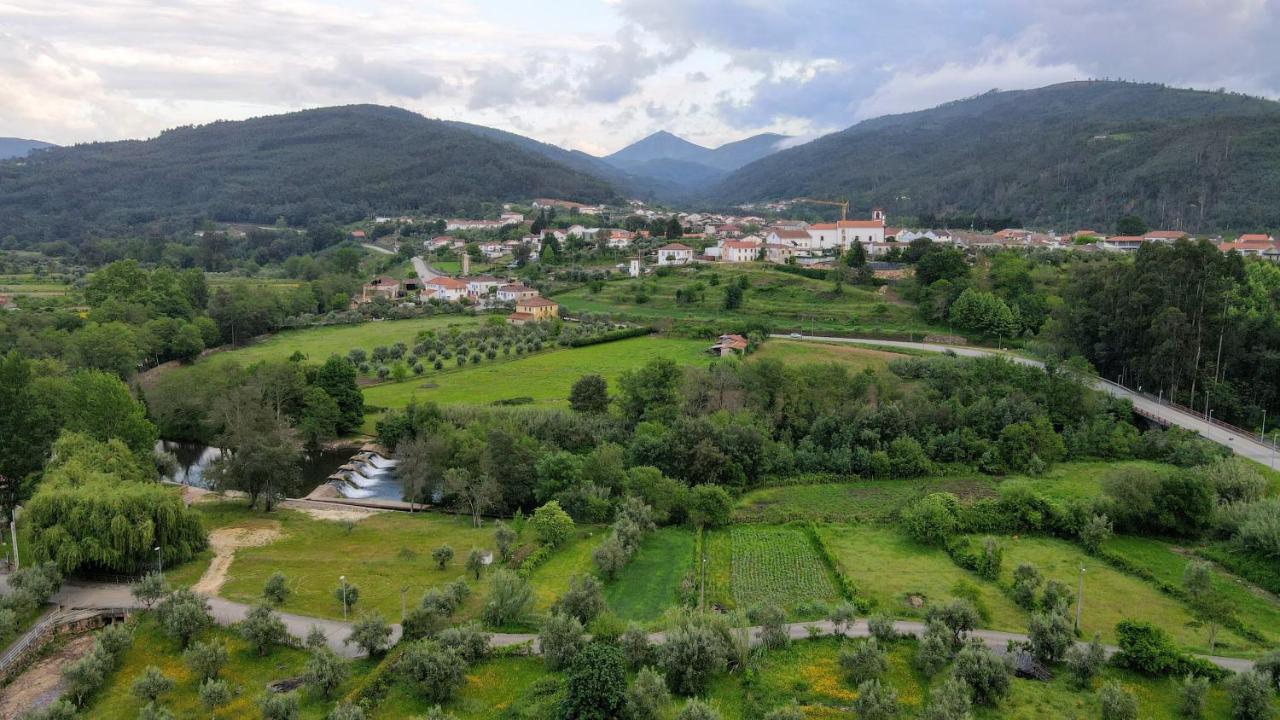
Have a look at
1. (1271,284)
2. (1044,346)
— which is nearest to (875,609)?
(1044,346)

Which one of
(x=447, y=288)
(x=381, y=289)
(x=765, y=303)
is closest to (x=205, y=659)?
(x=765, y=303)

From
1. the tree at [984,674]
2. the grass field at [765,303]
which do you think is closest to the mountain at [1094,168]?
the grass field at [765,303]

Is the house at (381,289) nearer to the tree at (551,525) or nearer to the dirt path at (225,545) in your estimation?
the dirt path at (225,545)

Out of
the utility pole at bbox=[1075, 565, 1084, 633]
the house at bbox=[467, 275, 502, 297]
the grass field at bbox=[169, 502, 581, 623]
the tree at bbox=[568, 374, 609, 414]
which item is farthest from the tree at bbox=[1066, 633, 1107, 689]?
the house at bbox=[467, 275, 502, 297]

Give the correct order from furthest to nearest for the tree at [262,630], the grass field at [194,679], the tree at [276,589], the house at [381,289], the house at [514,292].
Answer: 1. the house at [381,289]
2. the house at [514,292]
3. the tree at [276,589]
4. the tree at [262,630]
5. the grass field at [194,679]

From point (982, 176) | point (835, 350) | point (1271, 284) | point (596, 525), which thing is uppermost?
point (982, 176)

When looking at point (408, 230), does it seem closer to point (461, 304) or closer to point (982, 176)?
point (461, 304)
